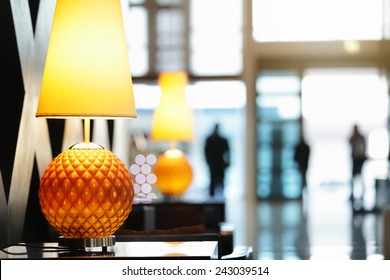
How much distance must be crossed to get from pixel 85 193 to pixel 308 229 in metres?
8.27

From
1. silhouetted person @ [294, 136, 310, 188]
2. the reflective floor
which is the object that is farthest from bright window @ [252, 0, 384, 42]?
the reflective floor

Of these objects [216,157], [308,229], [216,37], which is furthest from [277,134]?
[308,229]

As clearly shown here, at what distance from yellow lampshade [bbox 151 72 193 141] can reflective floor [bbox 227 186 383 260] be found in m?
1.69

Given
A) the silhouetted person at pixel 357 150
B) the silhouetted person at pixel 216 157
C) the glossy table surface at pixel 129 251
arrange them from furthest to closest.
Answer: the silhouetted person at pixel 357 150 → the silhouetted person at pixel 216 157 → the glossy table surface at pixel 129 251

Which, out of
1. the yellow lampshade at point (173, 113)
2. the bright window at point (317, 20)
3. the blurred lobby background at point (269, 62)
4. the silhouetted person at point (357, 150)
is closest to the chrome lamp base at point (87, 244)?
the yellow lampshade at point (173, 113)

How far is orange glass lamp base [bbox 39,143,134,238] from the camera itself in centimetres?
293

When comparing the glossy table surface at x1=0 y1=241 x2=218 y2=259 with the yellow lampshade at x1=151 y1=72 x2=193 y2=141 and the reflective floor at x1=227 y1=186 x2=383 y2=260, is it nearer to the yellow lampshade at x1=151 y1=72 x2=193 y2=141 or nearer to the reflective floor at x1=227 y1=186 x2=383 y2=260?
the yellow lampshade at x1=151 y1=72 x2=193 y2=141

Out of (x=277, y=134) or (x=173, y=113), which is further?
(x=277, y=134)

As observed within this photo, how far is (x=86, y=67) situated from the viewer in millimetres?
2938

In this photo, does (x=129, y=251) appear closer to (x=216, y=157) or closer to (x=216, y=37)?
(x=216, y=157)

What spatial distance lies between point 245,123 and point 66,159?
47.2 feet

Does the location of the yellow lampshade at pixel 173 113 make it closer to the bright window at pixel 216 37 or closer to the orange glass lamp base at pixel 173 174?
the orange glass lamp base at pixel 173 174

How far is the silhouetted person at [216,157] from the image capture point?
16.2 meters

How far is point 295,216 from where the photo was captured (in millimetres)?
13500
